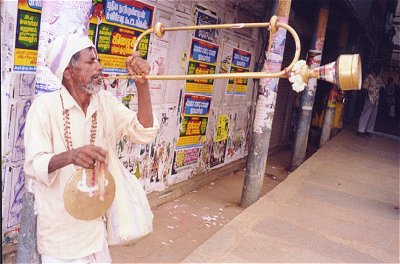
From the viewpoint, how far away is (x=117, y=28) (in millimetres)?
4340

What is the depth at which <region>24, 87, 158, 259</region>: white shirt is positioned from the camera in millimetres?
1942

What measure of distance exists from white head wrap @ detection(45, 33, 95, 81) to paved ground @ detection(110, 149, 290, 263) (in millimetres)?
2789

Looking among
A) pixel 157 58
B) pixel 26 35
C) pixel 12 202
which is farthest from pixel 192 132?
pixel 26 35

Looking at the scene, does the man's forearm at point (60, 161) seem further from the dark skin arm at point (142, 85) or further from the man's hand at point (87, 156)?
the dark skin arm at point (142, 85)

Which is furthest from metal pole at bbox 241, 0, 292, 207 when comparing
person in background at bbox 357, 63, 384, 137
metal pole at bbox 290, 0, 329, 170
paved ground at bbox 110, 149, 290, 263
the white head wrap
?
person in background at bbox 357, 63, 384, 137

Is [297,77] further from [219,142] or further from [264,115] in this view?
[219,142]

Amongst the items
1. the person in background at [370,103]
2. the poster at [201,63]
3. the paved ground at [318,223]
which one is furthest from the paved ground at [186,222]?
the person in background at [370,103]

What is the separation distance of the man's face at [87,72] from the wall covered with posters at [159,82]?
520 millimetres

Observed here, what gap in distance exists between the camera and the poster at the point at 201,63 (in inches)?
235

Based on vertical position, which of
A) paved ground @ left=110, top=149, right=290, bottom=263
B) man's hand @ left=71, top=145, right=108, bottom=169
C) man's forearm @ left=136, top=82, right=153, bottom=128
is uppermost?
man's forearm @ left=136, top=82, right=153, bottom=128

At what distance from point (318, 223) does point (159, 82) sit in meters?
2.63

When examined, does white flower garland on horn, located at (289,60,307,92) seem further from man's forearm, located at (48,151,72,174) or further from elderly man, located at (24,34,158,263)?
man's forearm, located at (48,151,72,174)

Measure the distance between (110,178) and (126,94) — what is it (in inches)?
107

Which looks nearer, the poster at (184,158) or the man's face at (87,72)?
the man's face at (87,72)
